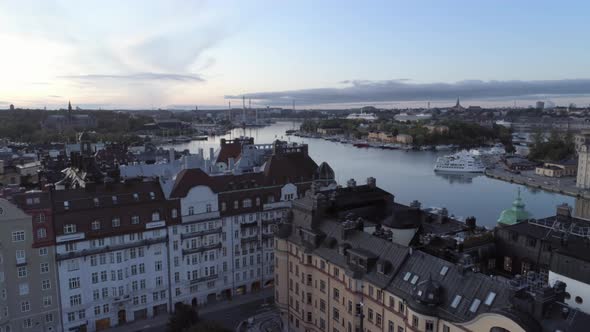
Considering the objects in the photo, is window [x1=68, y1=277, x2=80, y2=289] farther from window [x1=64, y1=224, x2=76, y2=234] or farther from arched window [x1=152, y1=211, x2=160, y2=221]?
arched window [x1=152, y1=211, x2=160, y2=221]

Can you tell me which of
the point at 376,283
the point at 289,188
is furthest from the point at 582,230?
the point at 289,188

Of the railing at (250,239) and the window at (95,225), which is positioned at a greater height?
the window at (95,225)

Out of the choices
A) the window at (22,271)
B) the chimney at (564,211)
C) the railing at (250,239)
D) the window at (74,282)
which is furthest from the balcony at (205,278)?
the chimney at (564,211)

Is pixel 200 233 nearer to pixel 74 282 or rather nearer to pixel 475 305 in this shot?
pixel 74 282

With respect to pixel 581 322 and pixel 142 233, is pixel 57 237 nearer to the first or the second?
pixel 142 233

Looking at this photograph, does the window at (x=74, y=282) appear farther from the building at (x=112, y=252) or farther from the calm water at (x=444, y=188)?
the calm water at (x=444, y=188)

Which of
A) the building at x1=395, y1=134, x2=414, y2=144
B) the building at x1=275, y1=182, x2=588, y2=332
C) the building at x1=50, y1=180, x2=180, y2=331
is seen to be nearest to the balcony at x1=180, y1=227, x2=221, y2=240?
the building at x1=50, y1=180, x2=180, y2=331
